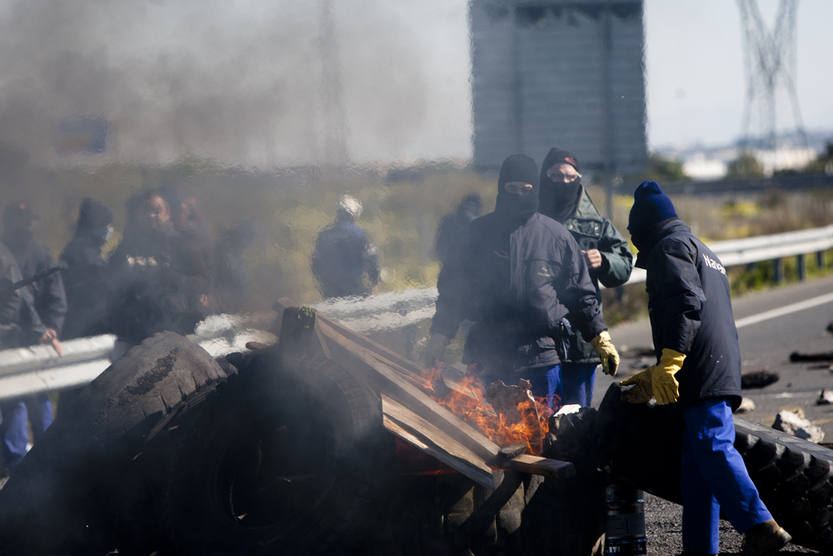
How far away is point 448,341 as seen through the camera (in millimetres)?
5848

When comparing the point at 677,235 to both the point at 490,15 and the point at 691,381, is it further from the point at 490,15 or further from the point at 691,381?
the point at 490,15

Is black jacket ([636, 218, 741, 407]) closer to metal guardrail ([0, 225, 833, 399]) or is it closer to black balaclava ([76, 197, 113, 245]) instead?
metal guardrail ([0, 225, 833, 399])

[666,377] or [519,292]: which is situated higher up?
[519,292]

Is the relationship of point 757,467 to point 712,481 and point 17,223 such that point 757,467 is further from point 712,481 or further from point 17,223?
point 17,223

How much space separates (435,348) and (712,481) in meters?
1.89

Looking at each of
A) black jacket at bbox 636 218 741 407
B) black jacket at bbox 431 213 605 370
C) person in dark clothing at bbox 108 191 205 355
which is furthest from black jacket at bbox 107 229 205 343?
black jacket at bbox 636 218 741 407

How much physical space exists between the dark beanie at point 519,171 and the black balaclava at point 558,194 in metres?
0.55

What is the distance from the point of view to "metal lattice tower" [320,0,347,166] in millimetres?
6129

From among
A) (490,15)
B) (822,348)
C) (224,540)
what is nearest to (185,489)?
(224,540)

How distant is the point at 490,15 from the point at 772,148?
70448 mm

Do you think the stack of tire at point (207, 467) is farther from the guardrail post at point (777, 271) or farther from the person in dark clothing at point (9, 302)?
the guardrail post at point (777, 271)

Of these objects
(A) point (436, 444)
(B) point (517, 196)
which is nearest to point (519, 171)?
(B) point (517, 196)

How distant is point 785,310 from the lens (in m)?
14.4

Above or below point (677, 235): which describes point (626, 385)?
below
